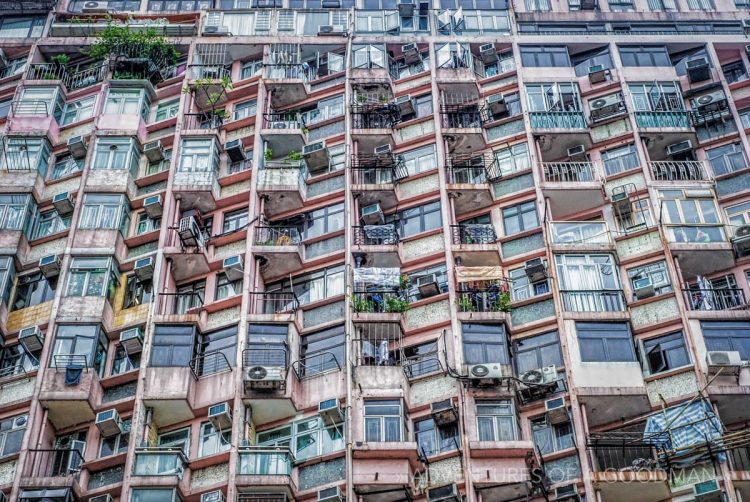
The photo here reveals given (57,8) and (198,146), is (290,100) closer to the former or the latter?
(198,146)

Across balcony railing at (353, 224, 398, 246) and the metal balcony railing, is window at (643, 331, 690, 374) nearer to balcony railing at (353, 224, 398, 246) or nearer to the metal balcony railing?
balcony railing at (353, 224, 398, 246)

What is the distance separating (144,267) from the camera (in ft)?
117

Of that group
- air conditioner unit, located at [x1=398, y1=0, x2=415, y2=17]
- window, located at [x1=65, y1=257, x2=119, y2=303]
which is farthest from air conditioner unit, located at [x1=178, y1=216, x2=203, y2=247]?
air conditioner unit, located at [x1=398, y1=0, x2=415, y2=17]

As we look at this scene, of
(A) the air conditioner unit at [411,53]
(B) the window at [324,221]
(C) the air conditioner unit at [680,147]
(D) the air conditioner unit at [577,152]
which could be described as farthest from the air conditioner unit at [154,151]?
(C) the air conditioner unit at [680,147]

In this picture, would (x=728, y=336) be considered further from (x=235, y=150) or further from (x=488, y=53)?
(x=235, y=150)

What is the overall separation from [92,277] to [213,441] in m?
6.73

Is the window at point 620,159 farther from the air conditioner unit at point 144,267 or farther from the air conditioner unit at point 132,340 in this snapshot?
the air conditioner unit at point 132,340

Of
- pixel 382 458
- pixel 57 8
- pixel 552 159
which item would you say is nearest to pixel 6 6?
pixel 57 8

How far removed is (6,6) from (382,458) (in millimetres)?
24156

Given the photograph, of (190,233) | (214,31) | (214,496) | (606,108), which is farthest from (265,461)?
(214,31)

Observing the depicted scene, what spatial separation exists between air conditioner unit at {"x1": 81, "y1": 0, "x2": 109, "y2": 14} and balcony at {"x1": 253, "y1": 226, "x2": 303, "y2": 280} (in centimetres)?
1322

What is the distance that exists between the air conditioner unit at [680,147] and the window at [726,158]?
2.10 feet

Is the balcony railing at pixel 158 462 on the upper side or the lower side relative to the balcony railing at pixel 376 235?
lower

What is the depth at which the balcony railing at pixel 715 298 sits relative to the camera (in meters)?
33.0
